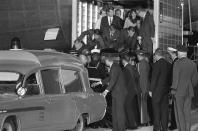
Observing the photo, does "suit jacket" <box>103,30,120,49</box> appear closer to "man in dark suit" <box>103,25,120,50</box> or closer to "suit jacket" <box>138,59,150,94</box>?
"man in dark suit" <box>103,25,120,50</box>

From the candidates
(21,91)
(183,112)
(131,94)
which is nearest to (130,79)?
(131,94)

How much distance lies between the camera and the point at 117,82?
42.4 feet

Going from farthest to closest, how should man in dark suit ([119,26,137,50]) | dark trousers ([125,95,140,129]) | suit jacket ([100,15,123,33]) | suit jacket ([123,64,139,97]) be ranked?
suit jacket ([100,15,123,33]) → man in dark suit ([119,26,137,50]) → dark trousers ([125,95,140,129]) → suit jacket ([123,64,139,97])

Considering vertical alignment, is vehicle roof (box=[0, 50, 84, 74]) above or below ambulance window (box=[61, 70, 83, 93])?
above

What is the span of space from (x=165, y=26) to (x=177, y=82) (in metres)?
5.07

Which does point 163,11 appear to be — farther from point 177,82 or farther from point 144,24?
point 177,82

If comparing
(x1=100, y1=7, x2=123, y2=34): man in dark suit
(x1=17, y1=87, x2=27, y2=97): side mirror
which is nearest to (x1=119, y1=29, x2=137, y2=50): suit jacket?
(x1=100, y1=7, x2=123, y2=34): man in dark suit

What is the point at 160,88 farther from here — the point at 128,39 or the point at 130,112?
the point at 128,39

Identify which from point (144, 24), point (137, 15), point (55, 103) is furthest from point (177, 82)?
point (137, 15)

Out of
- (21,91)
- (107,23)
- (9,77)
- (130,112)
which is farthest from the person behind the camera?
(107,23)

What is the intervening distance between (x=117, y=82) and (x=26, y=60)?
2.23 metres

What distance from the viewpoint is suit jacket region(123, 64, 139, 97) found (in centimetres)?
1381

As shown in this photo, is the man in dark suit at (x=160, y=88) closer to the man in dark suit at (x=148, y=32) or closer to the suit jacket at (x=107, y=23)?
the man in dark suit at (x=148, y=32)

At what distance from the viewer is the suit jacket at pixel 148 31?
54.8 ft
